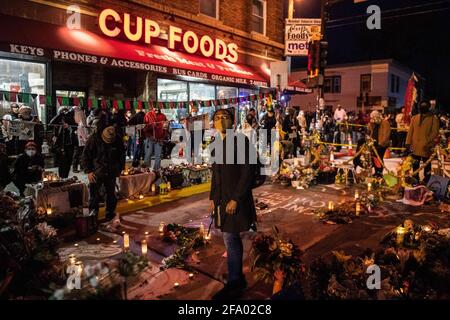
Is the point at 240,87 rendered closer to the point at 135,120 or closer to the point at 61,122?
the point at 135,120

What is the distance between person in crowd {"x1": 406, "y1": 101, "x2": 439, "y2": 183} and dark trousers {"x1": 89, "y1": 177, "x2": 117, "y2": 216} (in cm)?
762

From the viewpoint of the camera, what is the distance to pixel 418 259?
4227 millimetres

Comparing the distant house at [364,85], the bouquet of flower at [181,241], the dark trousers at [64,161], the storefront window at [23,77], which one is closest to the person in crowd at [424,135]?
the bouquet of flower at [181,241]

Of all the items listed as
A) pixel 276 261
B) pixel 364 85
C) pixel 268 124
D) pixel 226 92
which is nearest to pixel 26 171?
pixel 276 261

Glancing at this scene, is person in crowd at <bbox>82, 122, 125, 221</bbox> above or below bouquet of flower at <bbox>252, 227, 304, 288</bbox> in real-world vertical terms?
above

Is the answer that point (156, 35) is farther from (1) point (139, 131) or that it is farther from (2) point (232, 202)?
(2) point (232, 202)

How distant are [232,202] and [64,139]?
7089mm

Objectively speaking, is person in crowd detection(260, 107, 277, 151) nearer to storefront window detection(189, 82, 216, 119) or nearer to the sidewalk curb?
storefront window detection(189, 82, 216, 119)

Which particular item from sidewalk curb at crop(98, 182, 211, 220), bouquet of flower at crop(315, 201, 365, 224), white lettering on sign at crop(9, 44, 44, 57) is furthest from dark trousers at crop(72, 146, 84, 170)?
bouquet of flower at crop(315, 201, 365, 224)

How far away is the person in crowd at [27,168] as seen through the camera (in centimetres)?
744

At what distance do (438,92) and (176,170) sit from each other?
197 ft

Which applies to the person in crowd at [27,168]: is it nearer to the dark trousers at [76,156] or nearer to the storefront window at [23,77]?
the dark trousers at [76,156]

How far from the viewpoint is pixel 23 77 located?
1009 centimetres

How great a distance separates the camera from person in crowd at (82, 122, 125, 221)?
671 centimetres
